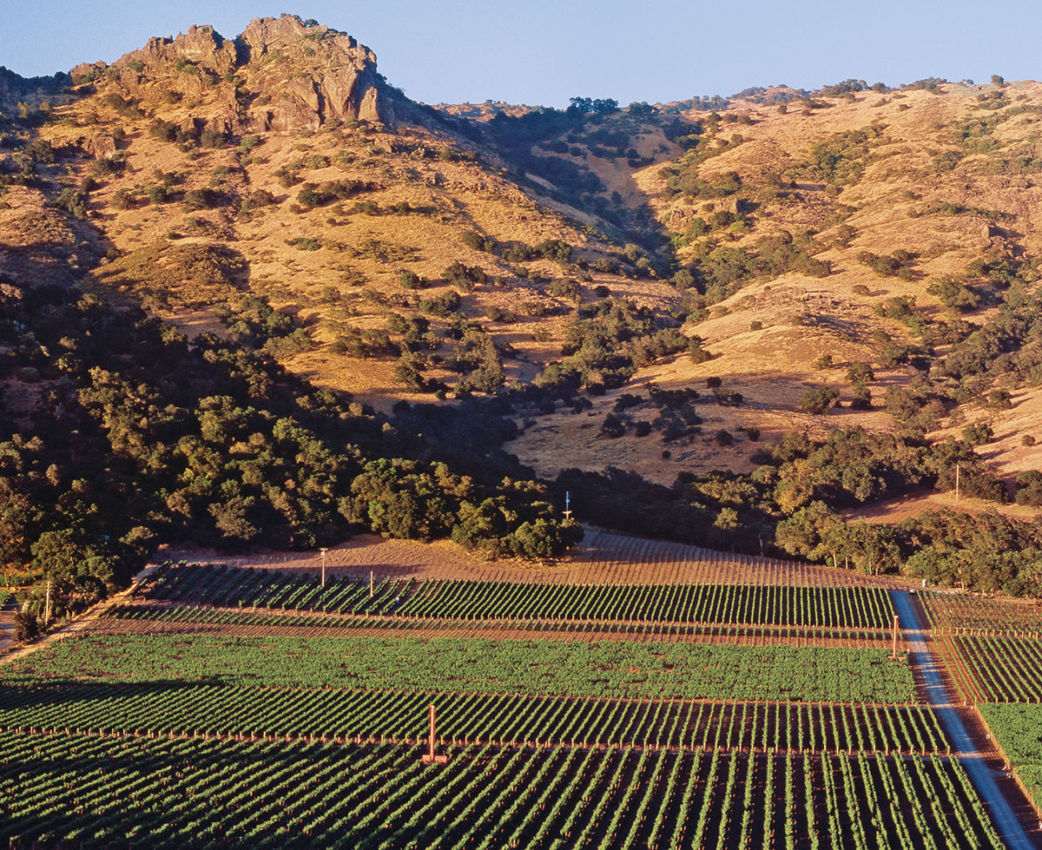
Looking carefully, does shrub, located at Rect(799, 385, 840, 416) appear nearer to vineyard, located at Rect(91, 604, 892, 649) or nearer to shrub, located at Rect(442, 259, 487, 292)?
shrub, located at Rect(442, 259, 487, 292)

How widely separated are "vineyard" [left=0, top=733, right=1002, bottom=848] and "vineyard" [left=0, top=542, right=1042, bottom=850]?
0.31 feet

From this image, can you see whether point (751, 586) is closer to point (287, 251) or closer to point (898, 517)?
point (898, 517)

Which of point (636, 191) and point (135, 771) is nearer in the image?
point (135, 771)

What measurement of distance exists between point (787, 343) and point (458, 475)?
43254mm

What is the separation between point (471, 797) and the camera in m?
31.0

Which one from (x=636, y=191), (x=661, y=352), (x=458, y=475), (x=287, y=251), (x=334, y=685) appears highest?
(x=636, y=191)

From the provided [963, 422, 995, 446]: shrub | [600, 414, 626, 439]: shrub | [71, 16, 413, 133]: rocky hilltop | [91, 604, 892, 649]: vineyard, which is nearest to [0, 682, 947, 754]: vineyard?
[91, 604, 892, 649]: vineyard

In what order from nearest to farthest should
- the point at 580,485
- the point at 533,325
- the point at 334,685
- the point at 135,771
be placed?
1. the point at 135,771
2. the point at 334,685
3. the point at 580,485
4. the point at 533,325

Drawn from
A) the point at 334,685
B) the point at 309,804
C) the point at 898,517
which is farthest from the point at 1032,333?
the point at 309,804

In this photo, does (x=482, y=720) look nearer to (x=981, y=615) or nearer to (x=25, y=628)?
(x=25, y=628)

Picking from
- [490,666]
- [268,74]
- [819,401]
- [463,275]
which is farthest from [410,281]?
[490,666]

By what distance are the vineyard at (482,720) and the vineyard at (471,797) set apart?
0.10 m

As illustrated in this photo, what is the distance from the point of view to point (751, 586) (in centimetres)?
5559

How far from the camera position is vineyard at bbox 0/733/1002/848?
27891mm
